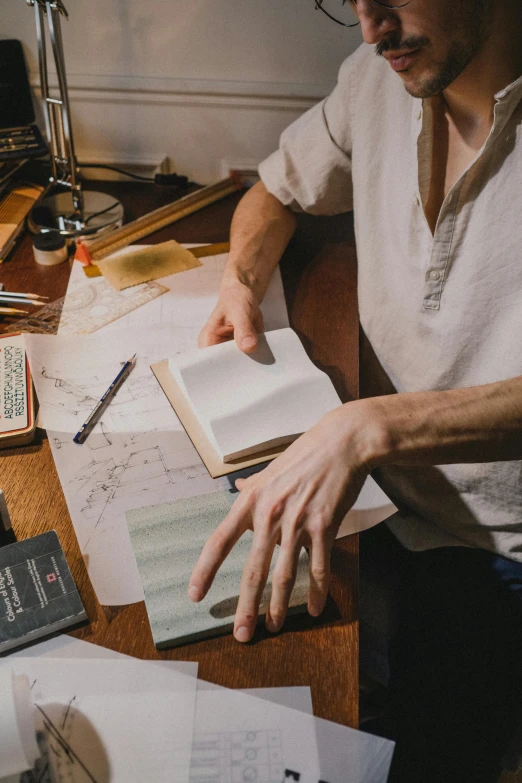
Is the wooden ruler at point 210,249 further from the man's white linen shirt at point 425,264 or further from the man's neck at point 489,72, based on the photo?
the man's neck at point 489,72

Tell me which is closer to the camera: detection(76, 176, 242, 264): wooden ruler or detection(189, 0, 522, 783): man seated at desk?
detection(189, 0, 522, 783): man seated at desk

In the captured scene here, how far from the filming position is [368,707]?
3.95 feet

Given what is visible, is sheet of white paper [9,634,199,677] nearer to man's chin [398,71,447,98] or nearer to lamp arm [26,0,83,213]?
man's chin [398,71,447,98]

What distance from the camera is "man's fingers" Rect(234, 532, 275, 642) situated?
2.06 ft

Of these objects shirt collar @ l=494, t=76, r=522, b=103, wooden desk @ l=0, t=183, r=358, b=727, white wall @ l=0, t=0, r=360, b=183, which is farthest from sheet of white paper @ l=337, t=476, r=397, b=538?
white wall @ l=0, t=0, r=360, b=183

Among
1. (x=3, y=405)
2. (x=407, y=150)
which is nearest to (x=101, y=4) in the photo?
(x=407, y=150)

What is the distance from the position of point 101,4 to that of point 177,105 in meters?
0.24

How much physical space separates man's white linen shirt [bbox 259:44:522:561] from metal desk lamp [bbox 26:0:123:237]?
368mm

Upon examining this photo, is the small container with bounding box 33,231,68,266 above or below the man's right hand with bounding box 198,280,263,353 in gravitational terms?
above

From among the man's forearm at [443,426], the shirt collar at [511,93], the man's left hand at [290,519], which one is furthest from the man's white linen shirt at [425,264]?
the man's left hand at [290,519]

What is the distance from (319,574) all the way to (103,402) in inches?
15.9

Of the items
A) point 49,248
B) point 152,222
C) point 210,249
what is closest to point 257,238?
point 210,249

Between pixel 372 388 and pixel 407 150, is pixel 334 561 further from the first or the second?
pixel 407 150

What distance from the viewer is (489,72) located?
89 cm
